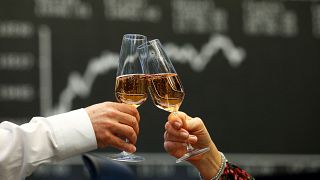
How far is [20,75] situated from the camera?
307cm

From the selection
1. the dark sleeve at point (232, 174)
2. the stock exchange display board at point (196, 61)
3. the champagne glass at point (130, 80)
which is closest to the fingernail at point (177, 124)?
the champagne glass at point (130, 80)

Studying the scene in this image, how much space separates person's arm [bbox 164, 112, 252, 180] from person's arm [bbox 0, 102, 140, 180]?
0.19 m

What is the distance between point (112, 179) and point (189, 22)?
4.77ft

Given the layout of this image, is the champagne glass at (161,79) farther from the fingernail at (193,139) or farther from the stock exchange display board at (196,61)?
the stock exchange display board at (196,61)

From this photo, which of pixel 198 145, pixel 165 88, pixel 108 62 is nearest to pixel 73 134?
pixel 165 88

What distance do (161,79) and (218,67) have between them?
1661 mm

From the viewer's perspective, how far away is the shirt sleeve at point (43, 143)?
1.51 m

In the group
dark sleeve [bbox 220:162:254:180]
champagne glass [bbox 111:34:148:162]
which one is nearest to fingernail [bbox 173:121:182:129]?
champagne glass [bbox 111:34:148:162]

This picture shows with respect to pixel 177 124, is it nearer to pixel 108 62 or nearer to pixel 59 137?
pixel 59 137

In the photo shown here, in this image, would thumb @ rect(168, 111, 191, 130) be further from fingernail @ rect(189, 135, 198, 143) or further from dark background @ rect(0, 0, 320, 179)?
dark background @ rect(0, 0, 320, 179)

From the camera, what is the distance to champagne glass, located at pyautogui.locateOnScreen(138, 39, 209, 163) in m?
1.66

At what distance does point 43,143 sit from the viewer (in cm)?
151

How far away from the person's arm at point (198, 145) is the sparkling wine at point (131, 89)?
12cm

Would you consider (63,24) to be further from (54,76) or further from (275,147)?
(275,147)
